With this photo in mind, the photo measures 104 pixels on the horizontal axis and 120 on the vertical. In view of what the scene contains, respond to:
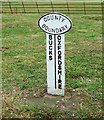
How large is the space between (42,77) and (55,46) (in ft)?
3.99

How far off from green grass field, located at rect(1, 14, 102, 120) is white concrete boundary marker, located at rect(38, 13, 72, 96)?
21 centimetres

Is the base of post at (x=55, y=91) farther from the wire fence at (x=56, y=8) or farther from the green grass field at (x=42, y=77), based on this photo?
the wire fence at (x=56, y=8)

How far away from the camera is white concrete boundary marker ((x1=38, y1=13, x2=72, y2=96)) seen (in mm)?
4746

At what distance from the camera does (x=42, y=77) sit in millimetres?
5977

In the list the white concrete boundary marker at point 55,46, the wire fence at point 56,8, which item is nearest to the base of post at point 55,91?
the white concrete boundary marker at point 55,46

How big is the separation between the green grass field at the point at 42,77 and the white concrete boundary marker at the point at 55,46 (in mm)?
208

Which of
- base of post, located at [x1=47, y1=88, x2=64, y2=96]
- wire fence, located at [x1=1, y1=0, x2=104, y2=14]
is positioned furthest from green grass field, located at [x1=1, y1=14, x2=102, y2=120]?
wire fence, located at [x1=1, y1=0, x2=104, y2=14]

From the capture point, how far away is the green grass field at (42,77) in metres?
4.42

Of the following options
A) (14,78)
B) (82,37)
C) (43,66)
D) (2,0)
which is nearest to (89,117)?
(14,78)

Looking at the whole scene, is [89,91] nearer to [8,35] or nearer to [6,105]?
[6,105]

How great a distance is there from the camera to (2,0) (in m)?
27.3

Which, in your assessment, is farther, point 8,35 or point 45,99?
point 8,35

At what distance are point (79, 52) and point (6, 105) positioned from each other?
13.0ft

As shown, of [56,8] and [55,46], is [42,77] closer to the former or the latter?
[55,46]
